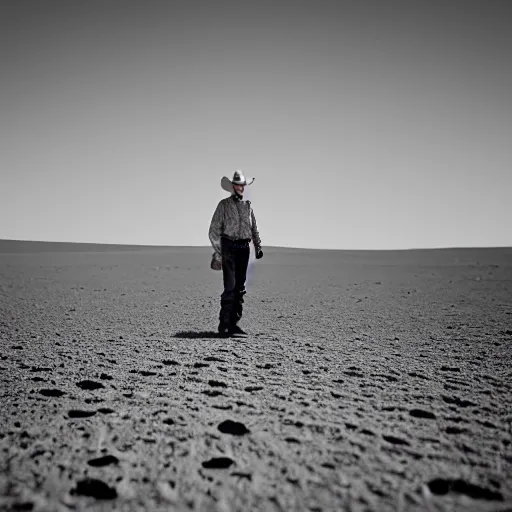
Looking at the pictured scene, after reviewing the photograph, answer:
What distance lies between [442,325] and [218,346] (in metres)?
2.83

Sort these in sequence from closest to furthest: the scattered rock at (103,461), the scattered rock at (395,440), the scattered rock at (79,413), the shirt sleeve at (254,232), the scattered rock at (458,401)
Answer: the scattered rock at (103,461) → the scattered rock at (395,440) → the scattered rock at (79,413) → the scattered rock at (458,401) → the shirt sleeve at (254,232)

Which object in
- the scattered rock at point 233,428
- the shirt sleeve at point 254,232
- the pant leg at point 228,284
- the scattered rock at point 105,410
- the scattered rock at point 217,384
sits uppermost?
the shirt sleeve at point 254,232

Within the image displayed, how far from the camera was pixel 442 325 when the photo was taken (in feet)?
14.7

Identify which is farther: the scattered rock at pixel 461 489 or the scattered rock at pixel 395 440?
the scattered rock at pixel 395 440

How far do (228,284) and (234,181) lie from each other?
1.11m

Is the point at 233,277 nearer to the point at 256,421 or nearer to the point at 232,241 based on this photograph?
the point at 232,241

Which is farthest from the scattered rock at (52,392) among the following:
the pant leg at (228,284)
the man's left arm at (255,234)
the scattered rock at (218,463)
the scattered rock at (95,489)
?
the man's left arm at (255,234)

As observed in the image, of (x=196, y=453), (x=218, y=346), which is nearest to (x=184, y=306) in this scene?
(x=218, y=346)

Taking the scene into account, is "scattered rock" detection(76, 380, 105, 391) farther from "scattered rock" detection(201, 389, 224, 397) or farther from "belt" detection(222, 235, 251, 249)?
"belt" detection(222, 235, 251, 249)

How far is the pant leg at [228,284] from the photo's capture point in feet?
13.0

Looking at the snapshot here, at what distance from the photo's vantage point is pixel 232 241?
405cm

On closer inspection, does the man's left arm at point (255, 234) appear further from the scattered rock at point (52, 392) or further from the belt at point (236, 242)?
the scattered rock at point (52, 392)

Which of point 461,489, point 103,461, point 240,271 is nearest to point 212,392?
point 103,461

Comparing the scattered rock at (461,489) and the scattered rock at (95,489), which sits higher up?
the scattered rock at (461,489)
